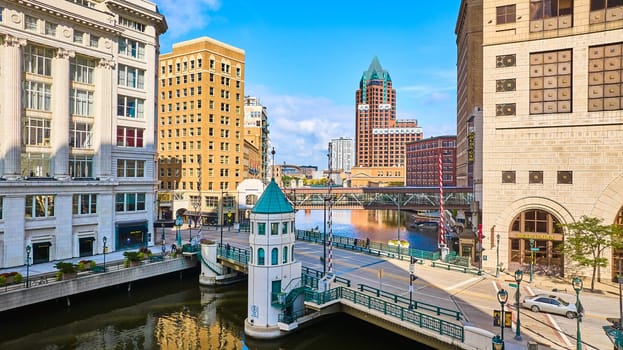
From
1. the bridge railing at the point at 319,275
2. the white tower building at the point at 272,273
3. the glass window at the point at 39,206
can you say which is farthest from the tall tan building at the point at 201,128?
the white tower building at the point at 272,273

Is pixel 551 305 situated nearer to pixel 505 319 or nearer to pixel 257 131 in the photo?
pixel 505 319

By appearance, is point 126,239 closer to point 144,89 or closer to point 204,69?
point 144,89

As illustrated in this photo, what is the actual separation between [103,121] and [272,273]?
3198 cm

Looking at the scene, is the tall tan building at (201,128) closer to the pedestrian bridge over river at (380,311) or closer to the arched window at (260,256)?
the pedestrian bridge over river at (380,311)

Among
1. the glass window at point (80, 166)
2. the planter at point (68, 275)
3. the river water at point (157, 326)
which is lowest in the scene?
the river water at point (157, 326)

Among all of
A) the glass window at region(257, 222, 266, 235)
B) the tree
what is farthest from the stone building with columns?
the tree

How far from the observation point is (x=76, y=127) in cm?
4672

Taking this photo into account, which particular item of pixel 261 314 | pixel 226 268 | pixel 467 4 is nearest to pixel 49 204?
pixel 226 268

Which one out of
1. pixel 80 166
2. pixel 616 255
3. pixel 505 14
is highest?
pixel 505 14

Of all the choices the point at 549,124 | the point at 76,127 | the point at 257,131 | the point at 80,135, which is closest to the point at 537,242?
the point at 549,124

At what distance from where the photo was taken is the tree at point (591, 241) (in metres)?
34.3

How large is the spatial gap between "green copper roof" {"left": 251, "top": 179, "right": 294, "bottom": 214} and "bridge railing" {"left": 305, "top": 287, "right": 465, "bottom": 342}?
6673 mm

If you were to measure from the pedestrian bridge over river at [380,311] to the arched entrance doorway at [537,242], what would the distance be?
60.6ft

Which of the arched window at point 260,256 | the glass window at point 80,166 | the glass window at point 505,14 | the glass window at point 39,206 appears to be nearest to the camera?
the arched window at point 260,256
